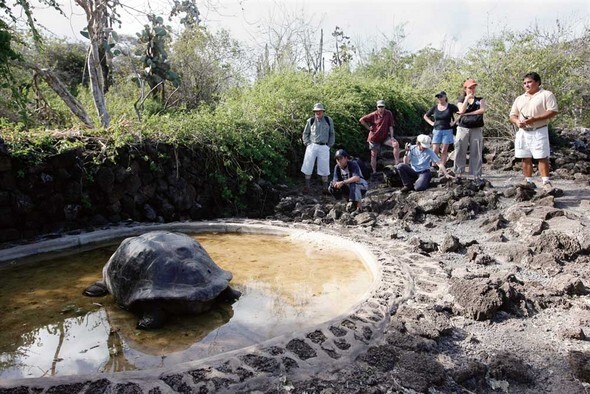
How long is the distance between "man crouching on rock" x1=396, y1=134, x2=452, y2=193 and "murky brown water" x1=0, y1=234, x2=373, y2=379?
3.22 m

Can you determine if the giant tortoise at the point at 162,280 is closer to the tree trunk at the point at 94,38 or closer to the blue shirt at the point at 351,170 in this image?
the blue shirt at the point at 351,170

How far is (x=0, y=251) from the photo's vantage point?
553 centimetres

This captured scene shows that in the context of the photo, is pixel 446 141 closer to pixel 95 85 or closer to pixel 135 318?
pixel 135 318

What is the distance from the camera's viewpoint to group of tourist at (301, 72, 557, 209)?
22.6 ft

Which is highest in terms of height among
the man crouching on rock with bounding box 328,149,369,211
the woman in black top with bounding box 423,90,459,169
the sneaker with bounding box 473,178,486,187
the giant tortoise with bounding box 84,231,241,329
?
the woman in black top with bounding box 423,90,459,169

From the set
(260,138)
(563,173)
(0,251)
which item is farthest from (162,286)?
(563,173)

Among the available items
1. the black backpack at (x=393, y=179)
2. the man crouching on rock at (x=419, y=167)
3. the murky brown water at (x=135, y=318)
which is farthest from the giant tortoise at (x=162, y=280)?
the black backpack at (x=393, y=179)

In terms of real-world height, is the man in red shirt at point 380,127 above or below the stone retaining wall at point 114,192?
above

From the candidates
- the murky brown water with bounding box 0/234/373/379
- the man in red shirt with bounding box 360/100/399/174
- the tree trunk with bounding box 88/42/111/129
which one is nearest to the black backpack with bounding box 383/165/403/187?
the man in red shirt with bounding box 360/100/399/174

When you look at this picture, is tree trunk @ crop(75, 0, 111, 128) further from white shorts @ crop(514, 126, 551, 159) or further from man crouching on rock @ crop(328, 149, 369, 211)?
white shorts @ crop(514, 126, 551, 159)

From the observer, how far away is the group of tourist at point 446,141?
688 cm

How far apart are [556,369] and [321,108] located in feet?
21.6

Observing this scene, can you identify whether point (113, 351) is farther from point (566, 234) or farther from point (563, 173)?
point (563, 173)

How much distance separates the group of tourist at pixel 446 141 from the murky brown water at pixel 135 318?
2881 mm
